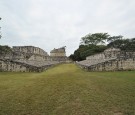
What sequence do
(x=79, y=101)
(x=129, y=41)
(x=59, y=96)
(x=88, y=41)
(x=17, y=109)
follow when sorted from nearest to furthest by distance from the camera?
(x=17, y=109) → (x=79, y=101) → (x=59, y=96) → (x=129, y=41) → (x=88, y=41)

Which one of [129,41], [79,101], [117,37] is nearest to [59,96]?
[79,101]

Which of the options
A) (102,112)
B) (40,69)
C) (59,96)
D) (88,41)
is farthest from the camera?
(88,41)

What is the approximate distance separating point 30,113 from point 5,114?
3.06 feet

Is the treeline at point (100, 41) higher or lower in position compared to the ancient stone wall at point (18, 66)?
higher

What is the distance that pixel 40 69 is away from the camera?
24594mm

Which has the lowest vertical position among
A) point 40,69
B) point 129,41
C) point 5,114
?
Answer: point 5,114

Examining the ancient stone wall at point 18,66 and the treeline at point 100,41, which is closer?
the ancient stone wall at point 18,66

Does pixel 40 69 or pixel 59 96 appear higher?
pixel 40 69

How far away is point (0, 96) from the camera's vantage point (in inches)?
386

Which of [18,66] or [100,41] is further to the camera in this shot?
[100,41]

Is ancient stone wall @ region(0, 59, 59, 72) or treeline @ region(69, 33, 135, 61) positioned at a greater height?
treeline @ region(69, 33, 135, 61)

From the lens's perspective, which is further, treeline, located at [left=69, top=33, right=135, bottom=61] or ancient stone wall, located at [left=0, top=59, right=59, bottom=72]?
treeline, located at [left=69, top=33, right=135, bottom=61]

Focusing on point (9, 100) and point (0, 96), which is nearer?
point (9, 100)

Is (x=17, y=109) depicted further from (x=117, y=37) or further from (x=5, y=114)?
(x=117, y=37)
